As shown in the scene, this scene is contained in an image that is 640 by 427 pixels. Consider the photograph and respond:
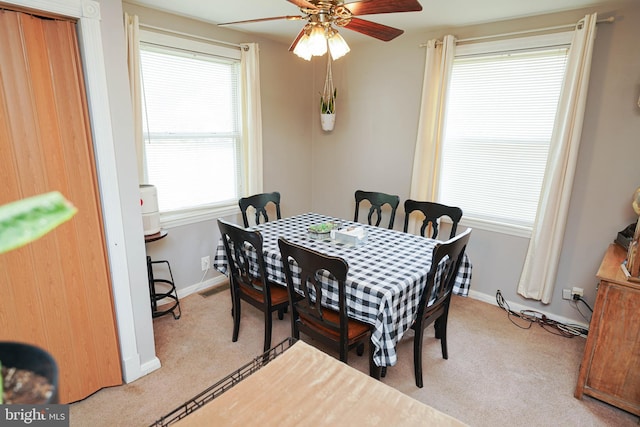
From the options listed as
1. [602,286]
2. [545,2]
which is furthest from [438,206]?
[545,2]

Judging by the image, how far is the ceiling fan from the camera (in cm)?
152

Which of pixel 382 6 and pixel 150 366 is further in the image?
pixel 150 366

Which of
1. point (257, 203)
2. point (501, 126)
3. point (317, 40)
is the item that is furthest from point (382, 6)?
point (257, 203)

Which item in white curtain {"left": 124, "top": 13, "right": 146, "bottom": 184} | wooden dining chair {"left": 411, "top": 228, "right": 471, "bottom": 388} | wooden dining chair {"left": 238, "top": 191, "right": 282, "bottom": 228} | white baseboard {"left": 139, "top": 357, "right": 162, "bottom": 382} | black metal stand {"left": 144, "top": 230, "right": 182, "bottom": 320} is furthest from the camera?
wooden dining chair {"left": 238, "top": 191, "right": 282, "bottom": 228}

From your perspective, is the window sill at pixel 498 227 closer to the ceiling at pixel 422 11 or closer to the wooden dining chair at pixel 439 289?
the wooden dining chair at pixel 439 289

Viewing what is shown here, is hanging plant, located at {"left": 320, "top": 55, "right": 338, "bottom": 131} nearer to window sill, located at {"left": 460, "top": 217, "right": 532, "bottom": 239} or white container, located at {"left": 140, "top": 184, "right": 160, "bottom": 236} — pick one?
window sill, located at {"left": 460, "top": 217, "right": 532, "bottom": 239}

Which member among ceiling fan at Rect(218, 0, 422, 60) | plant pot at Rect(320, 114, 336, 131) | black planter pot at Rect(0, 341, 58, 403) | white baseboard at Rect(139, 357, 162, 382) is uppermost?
ceiling fan at Rect(218, 0, 422, 60)

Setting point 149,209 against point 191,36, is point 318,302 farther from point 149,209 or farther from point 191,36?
point 191,36

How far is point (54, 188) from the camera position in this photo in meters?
1.59

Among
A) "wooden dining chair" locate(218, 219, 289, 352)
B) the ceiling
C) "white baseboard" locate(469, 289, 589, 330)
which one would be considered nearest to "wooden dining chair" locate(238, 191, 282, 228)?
"wooden dining chair" locate(218, 219, 289, 352)

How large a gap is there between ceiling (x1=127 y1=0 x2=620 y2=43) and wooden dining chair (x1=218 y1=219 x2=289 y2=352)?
1568 mm

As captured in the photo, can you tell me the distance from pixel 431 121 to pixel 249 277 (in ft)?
6.83

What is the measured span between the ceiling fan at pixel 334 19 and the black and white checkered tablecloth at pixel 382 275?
119 centimetres

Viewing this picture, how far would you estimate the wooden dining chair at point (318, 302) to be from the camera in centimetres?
173
